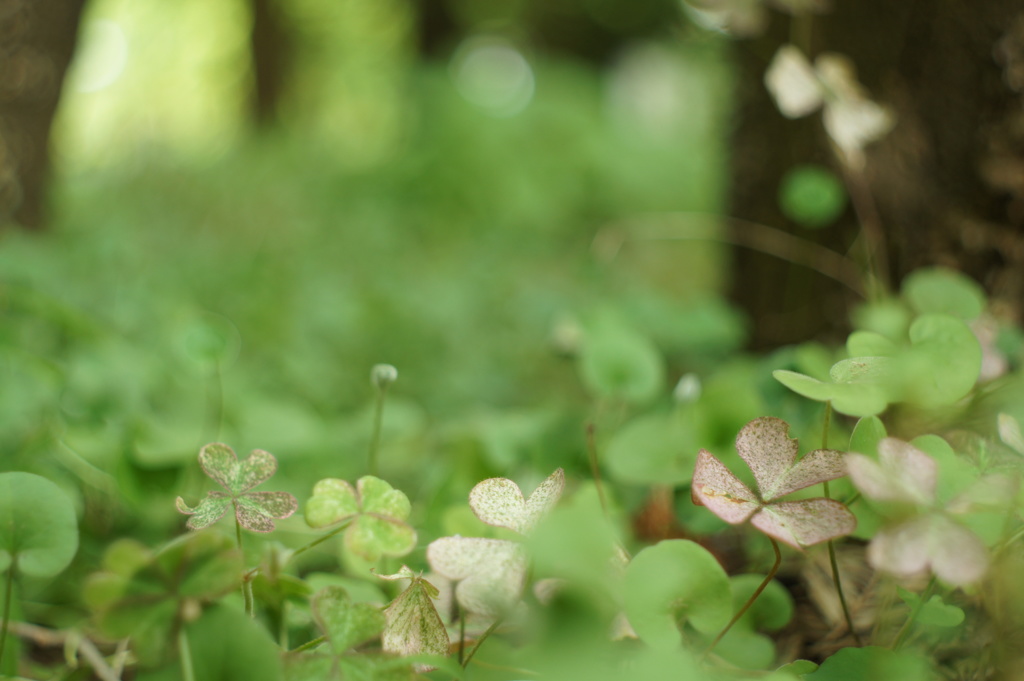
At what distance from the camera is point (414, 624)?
35 centimetres

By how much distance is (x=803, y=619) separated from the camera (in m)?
0.56

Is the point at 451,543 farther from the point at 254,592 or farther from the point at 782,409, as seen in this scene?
the point at 782,409

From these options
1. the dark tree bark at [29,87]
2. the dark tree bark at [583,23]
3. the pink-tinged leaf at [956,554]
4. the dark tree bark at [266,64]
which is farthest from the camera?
the dark tree bark at [583,23]

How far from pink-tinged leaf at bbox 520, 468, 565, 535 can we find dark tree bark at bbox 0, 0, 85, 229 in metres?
1.41

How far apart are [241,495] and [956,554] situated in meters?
0.37

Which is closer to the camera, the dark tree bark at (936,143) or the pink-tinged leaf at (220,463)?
the pink-tinged leaf at (220,463)

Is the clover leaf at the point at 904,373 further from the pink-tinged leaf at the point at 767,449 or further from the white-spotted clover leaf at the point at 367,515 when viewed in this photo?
the white-spotted clover leaf at the point at 367,515

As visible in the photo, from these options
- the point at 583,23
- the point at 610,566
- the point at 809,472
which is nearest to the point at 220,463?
the point at 610,566

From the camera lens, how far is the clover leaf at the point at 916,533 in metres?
0.29

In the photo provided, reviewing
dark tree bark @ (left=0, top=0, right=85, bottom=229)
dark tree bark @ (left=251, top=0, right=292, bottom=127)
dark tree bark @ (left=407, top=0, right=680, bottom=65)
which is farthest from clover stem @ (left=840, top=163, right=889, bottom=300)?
dark tree bark @ (left=407, top=0, right=680, bottom=65)

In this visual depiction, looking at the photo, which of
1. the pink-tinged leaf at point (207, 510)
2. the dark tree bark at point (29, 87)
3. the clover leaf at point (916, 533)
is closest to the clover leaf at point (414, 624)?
the pink-tinged leaf at point (207, 510)

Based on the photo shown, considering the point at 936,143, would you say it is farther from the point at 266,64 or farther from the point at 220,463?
the point at 266,64

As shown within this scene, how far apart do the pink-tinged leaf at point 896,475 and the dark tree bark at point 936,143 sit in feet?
2.02

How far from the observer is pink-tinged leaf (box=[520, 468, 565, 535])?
1.15ft
